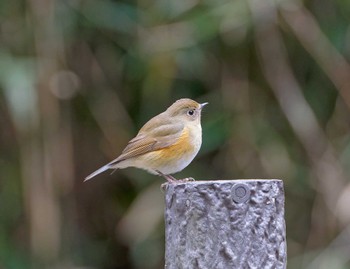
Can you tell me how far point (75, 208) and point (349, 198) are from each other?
1759mm

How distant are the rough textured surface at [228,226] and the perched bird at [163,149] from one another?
→ 1.93m

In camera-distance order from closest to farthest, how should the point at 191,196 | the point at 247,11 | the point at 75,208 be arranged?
the point at 191,196 < the point at 247,11 < the point at 75,208

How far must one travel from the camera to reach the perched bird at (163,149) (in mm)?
4293

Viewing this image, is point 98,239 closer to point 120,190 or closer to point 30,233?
point 120,190

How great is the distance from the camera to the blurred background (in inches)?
213

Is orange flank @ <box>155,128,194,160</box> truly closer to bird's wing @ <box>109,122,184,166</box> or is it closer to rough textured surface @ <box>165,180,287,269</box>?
bird's wing @ <box>109,122,184,166</box>

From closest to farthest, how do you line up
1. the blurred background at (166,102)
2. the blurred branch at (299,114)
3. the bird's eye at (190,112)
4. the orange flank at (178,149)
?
the orange flank at (178,149) < the bird's eye at (190,112) < the blurred background at (166,102) < the blurred branch at (299,114)

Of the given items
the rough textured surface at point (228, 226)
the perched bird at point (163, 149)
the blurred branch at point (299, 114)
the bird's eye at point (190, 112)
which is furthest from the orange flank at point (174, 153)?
the rough textured surface at point (228, 226)

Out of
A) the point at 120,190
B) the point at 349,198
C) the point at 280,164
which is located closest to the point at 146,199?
the point at 120,190

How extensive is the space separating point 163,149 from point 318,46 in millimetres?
1581

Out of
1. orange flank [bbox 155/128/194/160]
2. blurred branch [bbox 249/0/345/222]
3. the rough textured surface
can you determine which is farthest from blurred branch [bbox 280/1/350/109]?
the rough textured surface

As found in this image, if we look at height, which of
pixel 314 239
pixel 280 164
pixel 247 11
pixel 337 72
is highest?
pixel 247 11

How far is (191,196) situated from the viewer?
232 centimetres

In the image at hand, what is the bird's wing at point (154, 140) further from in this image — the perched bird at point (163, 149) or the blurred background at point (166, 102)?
the blurred background at point (166, 102)
